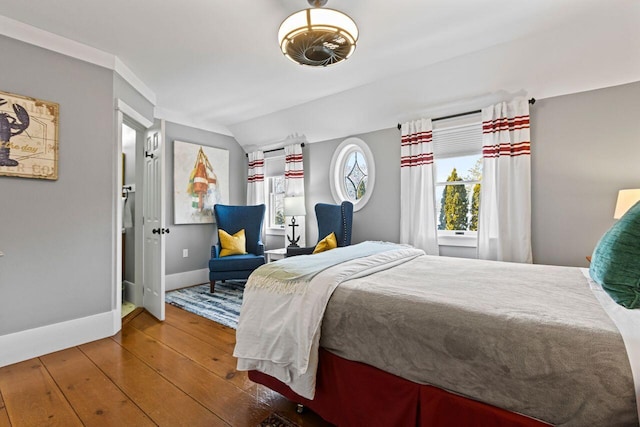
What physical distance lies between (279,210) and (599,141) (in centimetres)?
402

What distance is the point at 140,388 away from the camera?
1.93 m

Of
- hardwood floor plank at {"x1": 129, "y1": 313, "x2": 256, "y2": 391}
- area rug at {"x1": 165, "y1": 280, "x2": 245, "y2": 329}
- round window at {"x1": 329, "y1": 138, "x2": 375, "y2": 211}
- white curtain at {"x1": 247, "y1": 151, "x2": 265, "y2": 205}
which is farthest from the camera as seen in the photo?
white curtain at {"x1": 247, "y1": 151, "x2": 265, "y2": 205}

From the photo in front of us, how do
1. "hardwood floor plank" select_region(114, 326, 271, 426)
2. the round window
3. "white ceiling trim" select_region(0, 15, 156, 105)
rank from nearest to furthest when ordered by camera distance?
1. "hardwood floor plank" select_region(114, 326, 271, 426)
2. "white ceiling trim" select_region(0, 15, 156, 105)
3. the round window

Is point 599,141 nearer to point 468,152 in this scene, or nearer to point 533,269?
point 468,152

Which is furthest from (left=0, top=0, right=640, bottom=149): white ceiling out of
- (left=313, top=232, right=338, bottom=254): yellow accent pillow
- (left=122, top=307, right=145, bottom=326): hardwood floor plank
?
(left=122, top=307, right=145, bottom=326): hardwood floor plank

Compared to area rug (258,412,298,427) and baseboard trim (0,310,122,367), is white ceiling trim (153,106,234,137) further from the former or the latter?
area rug (258,412,298,427)

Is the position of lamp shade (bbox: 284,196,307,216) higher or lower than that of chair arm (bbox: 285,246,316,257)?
higher

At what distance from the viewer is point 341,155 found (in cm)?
423

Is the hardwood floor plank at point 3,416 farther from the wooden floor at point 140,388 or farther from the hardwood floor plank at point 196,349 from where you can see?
the hardwood floor plank at point 196,349

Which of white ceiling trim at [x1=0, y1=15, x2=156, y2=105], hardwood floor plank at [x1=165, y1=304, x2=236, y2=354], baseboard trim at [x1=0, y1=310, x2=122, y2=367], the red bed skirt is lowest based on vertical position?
hardwood floor plank at [x1=165, y1=304, x2=236, y2=354]

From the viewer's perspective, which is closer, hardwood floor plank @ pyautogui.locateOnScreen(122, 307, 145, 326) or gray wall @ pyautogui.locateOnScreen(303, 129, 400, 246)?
hardwood floor plank @ pyautogui.locateOnScreen(122, 307, 145, 326)

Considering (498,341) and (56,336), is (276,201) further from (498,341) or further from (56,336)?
(498,341)

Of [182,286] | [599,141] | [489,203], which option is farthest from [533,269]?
[182,286]

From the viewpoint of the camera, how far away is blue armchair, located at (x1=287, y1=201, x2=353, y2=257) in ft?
12.2
